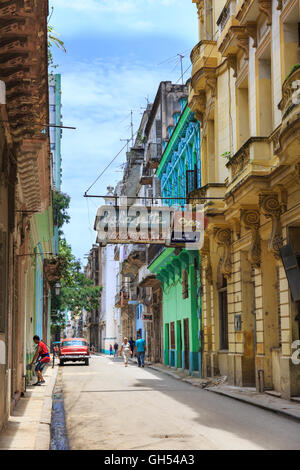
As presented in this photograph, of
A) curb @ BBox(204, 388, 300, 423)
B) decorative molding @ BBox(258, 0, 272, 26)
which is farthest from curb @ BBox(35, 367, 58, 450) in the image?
decorative molding @ BBox(258, 0, 272, 26)

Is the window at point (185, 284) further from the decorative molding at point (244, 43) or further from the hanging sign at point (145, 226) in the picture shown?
the decorative molding at point (244, 43)

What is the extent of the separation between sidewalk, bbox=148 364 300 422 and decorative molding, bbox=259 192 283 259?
315 centimetres

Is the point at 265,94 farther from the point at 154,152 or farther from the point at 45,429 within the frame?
the point at 154,152

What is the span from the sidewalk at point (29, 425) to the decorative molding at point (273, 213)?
5.97 meters

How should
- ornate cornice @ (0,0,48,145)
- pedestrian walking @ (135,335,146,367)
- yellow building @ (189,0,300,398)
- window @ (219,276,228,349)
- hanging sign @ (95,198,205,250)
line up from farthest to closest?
pedestrian walking @ (135,335,146,367), window @ (219,276,228,349), hanging sign @ (95,198,205,250), yellow building @ (189,0,300,398), ornate cornice @ (0,0,48,145)

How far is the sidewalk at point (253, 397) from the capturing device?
1207 cm

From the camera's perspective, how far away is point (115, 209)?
68.6 ft

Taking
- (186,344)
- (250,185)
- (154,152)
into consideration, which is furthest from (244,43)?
(154,152)

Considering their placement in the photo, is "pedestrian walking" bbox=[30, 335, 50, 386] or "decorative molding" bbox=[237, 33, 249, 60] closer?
"decorative molding" bbox=[237, 33, 249, 60]

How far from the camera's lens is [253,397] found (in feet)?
49.1

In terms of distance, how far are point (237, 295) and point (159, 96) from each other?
21490 millimetres

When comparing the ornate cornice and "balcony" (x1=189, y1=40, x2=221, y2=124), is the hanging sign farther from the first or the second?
the ornate cornice

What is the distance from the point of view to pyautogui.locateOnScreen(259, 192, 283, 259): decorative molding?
15180 millimetres
